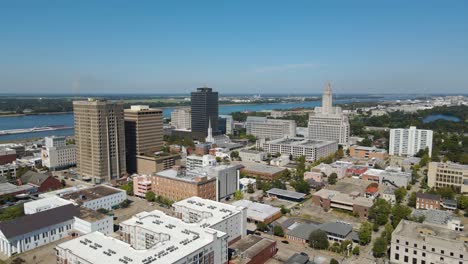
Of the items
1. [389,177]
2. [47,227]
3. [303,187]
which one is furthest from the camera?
[389,177]

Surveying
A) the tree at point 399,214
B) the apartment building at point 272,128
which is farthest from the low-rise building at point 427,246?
the apartment building at point 272,128

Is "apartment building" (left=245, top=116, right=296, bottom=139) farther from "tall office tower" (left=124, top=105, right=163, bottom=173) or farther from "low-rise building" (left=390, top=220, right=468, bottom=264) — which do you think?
"low-rise building" (left=390, top=220, right=468, bottom=264)

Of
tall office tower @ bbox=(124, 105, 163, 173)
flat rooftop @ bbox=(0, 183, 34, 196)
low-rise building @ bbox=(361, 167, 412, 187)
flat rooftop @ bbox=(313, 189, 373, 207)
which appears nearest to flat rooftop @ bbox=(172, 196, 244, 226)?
flat rooftop @ bbox=(313, 189, 373, 207)

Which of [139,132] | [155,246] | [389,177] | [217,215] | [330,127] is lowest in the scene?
[389,177]

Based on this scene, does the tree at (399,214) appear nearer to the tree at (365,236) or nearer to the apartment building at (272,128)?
the tree at (365,236)

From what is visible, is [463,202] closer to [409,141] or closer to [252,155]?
[409,141]

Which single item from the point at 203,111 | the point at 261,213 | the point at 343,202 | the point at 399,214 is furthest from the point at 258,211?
the point at 203,111
